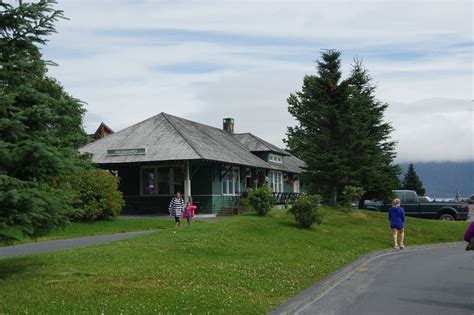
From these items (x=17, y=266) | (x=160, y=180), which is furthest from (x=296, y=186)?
(x=17, y=266)

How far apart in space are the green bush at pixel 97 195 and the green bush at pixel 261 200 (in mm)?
6558

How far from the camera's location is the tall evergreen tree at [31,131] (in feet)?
31.9

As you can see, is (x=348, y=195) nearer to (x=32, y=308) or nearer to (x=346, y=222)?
(x=346, y=222)

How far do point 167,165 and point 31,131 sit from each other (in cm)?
2345

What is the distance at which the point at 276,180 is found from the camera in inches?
1864

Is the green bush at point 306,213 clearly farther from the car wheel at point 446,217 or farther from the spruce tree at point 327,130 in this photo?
the car wheel at point 446,217

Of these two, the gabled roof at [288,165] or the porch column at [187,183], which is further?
the gabled roof at [288,165]

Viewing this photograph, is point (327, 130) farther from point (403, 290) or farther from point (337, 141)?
point (403, 290)

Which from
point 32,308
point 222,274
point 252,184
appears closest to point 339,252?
point 222,274

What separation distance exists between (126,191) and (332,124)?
508 inches

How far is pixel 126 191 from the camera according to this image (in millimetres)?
35281

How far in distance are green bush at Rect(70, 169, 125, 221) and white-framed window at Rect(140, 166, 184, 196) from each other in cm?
653

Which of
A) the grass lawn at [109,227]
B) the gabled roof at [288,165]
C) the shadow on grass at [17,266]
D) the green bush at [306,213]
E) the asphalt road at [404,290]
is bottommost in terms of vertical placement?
the asphalt road at [404,290]

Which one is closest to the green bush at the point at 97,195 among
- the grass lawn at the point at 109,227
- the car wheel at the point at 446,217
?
the grass lawn at the point at 109,227
